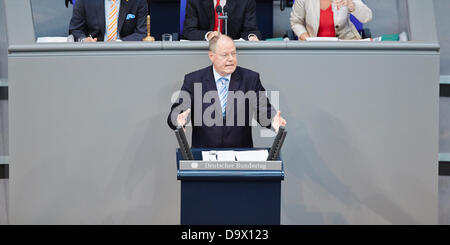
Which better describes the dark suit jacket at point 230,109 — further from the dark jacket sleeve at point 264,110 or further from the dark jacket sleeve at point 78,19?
the dark jacket sleeve at point 78,19

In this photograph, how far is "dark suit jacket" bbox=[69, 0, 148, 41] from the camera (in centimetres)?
438

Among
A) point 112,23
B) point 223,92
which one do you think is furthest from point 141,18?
point 223,92

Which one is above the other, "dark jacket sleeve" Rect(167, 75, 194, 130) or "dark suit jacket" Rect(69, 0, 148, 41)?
"dark suit jacket" Rect(69, 0, 148, 41)

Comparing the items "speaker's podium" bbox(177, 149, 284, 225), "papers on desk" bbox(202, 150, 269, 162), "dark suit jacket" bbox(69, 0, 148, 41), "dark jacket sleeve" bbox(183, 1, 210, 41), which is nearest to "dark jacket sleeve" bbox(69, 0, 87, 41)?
"dark suit jacket" bbox(69, 0, 148, 41)

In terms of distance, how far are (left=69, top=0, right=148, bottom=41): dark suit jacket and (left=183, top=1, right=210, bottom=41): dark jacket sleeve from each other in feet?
1.00

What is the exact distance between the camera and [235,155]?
9.46 ft

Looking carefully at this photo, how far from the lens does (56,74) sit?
3.73 metres

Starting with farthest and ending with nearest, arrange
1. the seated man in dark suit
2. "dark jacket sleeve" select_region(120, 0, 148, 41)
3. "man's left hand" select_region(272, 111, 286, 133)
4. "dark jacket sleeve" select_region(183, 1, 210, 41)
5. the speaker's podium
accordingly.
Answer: "dark jacket sleeve" select_region(120, 0, 148, 41) → "dark jacket sleeve" select_region(183, 1, 210, 41) → the seated man in dark suit → "man's left hand" select_region(272, 111, 286, 133) → the speaker's podium

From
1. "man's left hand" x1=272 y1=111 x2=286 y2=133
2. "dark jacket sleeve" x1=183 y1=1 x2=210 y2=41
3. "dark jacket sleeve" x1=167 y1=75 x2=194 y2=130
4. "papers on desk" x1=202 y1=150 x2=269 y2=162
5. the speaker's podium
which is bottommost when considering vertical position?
the speaker's podium

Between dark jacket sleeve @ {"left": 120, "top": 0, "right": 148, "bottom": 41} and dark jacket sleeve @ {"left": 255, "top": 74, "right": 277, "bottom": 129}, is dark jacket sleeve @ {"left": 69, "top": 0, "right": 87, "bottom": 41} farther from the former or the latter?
dark jacket sleeve @ {"left": 255, "top": 74, "right": 277, "bottom": 129}

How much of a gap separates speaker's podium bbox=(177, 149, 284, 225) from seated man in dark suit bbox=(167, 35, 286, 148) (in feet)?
2.12

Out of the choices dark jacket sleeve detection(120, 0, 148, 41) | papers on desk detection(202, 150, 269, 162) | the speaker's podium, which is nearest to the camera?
the speaker's podium

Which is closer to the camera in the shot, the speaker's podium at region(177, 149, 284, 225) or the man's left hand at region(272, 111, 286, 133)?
the speaker's podium at region(177, 149, 284, 225)

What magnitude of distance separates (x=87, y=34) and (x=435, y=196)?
2610 millimetres
